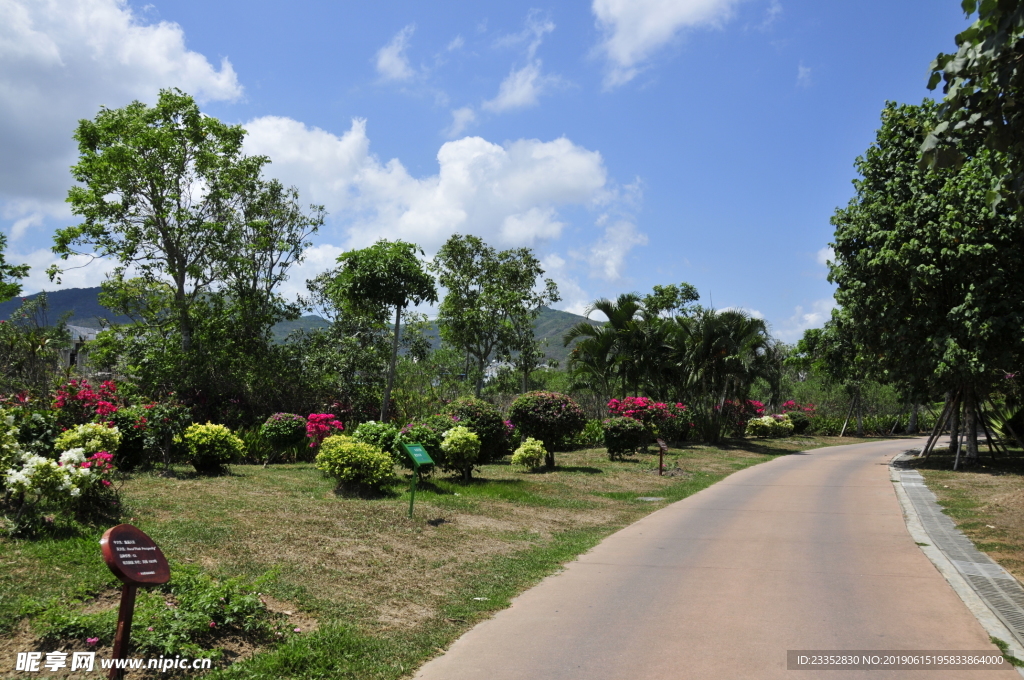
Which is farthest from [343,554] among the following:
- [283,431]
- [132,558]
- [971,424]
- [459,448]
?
[971,424]

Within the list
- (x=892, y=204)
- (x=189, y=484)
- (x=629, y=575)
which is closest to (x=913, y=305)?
(x=892, y=204)

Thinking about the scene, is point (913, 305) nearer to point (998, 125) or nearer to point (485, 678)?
point (998, 125)

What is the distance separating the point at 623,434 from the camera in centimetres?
1961

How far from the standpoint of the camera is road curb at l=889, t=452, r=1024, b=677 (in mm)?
5366

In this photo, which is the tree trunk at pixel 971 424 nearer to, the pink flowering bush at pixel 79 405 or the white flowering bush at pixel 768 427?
the white flowering bush at pixel 768 427

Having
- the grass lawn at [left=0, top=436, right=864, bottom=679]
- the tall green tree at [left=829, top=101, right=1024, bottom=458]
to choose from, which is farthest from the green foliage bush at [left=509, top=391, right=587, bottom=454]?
the tall green tree at [left=829, top=101, right=1024, bottom=458]

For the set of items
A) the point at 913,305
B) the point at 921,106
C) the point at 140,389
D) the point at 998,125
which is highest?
the point at 921,106

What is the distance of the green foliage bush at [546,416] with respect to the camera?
56.1 feet

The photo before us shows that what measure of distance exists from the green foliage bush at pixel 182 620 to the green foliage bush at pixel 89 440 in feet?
14.6

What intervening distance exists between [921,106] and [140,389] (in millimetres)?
22941

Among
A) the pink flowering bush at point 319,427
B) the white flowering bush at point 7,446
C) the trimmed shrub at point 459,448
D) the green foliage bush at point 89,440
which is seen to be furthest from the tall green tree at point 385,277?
the white flowering bush at point 7,446

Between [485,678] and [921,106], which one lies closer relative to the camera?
[485,678]

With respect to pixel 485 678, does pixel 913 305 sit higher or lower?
higher

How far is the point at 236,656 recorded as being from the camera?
15.3ft
